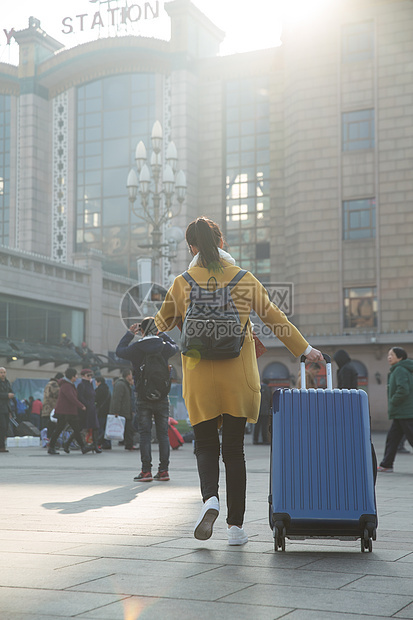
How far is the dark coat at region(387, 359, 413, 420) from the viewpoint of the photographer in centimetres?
1059

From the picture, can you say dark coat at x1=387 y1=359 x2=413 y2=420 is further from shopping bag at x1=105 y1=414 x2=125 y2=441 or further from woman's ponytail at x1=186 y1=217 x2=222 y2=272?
shopping bag at x1=105 y1=414 x2=125 y2=441

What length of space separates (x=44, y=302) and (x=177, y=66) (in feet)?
67.8

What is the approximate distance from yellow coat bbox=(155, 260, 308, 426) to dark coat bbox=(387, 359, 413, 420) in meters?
6.34

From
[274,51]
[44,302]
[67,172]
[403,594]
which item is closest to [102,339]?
[44,302]

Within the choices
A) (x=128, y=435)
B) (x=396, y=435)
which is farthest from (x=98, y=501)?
(x=128, y=435)

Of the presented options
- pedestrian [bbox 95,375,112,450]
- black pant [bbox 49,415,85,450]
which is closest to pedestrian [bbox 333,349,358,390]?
black pant [bbox 49,415,85,450]

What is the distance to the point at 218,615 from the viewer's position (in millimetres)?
2840

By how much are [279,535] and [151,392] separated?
506 centimetres

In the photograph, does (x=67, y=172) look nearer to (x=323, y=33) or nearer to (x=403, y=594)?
(x=323, y=33)

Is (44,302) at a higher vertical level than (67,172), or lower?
lower

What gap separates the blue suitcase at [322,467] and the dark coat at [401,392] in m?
6.43

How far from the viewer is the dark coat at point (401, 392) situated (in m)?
10.6

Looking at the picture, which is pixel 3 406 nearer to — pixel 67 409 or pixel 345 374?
pixel 67 409

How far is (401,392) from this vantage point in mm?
10617
